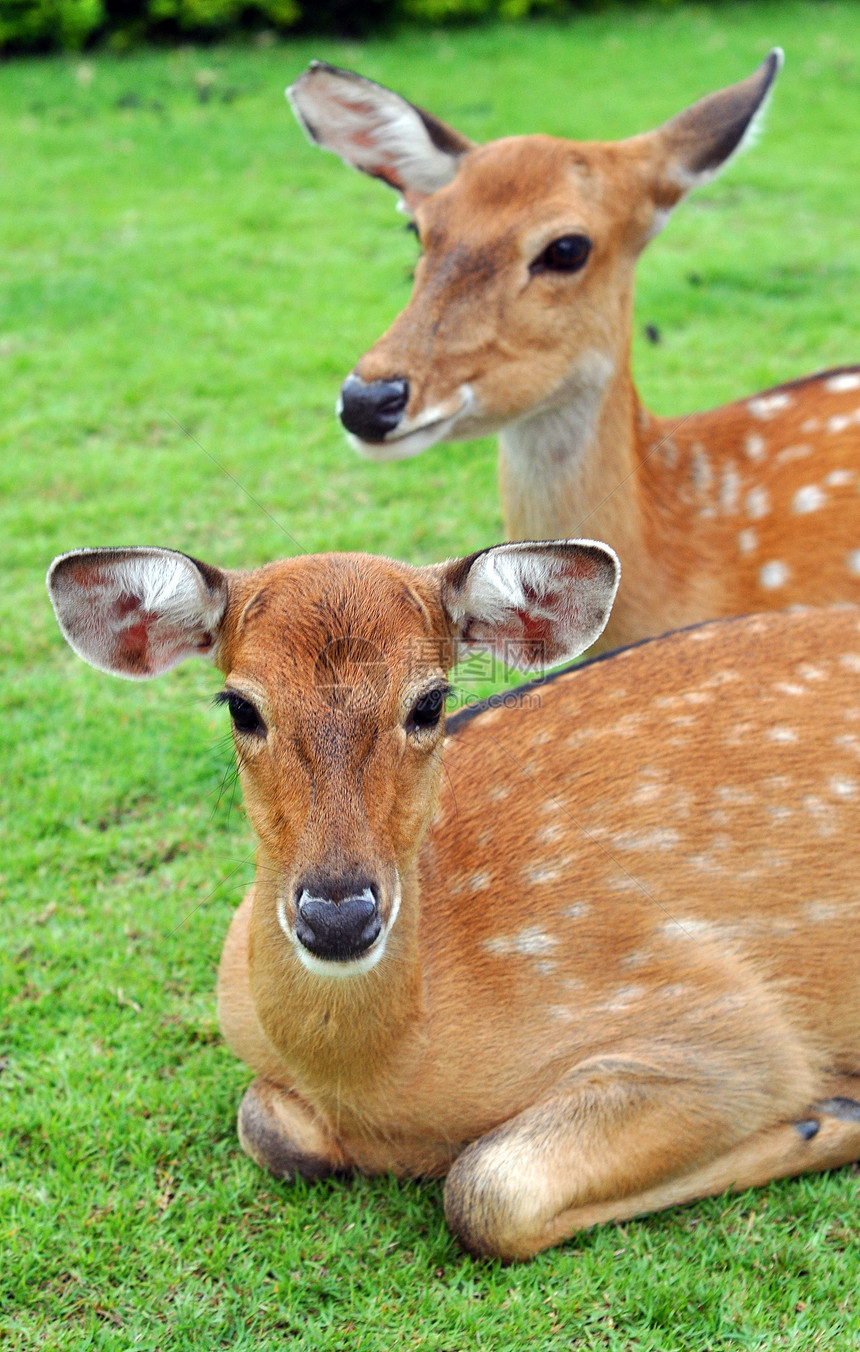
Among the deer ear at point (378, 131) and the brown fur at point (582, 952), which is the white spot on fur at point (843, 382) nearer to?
the deer ear at point (378, 131)

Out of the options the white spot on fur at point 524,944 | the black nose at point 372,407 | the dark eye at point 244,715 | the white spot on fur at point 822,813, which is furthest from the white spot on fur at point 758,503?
the dark eye at point 244,715

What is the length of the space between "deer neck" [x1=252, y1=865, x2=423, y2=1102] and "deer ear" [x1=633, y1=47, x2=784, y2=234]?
279 centimetres

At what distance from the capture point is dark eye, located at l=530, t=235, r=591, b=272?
4316 mm

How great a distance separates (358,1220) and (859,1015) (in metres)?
1.26

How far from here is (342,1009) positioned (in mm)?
2938

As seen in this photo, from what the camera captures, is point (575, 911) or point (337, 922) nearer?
point (337, 922)

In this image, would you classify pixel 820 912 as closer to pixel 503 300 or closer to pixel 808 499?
pixel 808 499

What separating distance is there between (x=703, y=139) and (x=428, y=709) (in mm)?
2741

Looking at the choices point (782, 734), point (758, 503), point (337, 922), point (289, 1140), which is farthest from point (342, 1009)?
point (758, 503)

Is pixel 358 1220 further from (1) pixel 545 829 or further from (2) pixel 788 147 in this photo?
(2) pixel 788 147

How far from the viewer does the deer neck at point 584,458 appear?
457cm

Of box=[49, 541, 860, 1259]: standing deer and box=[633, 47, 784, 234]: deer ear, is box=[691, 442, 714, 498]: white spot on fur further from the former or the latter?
box=[49, 541, 860, 1259]: standing deer

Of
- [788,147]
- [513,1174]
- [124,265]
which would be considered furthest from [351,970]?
[788,147]

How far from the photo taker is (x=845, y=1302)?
2936mm
